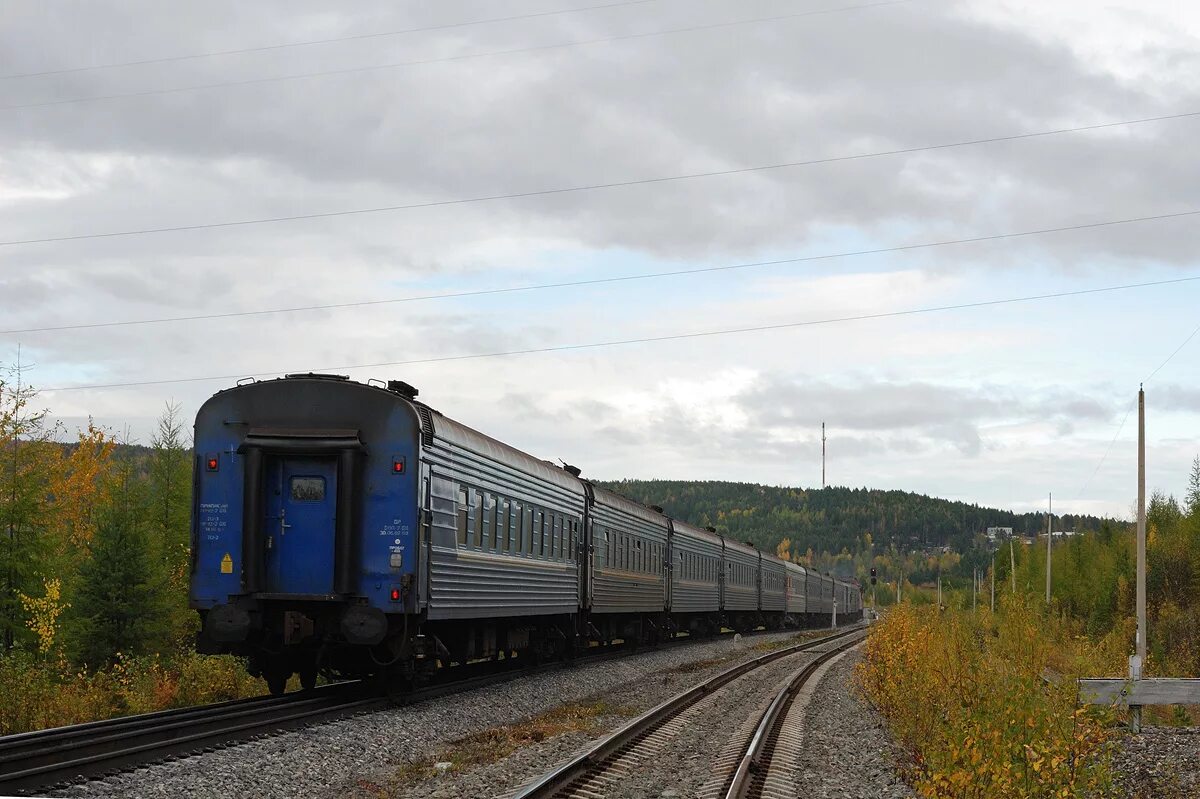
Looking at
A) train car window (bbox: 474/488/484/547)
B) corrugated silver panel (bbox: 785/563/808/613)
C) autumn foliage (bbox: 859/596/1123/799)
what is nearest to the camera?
autumn foliage (bbox: 859/596/1123/799)

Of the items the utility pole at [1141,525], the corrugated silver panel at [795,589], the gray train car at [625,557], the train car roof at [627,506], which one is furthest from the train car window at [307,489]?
the corrugated silver panel at [795,589]

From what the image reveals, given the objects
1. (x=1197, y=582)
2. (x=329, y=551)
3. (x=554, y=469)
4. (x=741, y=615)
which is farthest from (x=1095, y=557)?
(x=329, y=551)

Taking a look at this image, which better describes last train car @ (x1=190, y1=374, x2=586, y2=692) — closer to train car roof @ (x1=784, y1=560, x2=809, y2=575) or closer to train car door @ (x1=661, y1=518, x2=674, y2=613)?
train car door @ (x1=661, y1=518, x2=674, y2=613)

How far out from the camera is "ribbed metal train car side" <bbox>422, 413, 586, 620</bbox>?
17281 mm

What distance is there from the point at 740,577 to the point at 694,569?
10.9 metres

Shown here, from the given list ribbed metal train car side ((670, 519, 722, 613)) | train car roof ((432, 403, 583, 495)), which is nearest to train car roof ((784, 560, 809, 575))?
ribbed metal train car side ((670, 519, 722, 613))

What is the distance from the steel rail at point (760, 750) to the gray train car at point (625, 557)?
576 cm

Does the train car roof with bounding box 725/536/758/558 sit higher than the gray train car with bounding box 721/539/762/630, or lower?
higher

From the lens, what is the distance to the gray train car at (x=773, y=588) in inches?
2307

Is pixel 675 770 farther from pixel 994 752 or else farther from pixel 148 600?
pixel 148 600

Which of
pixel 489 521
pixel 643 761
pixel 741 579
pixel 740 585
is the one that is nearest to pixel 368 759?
pixel 643 761

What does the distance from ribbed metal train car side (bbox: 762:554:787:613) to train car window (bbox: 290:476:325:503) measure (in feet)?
144

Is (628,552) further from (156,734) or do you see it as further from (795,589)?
(795,589)

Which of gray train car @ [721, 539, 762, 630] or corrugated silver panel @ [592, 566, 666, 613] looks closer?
corrugated silver panel @ [592, 566, 666, 613]
